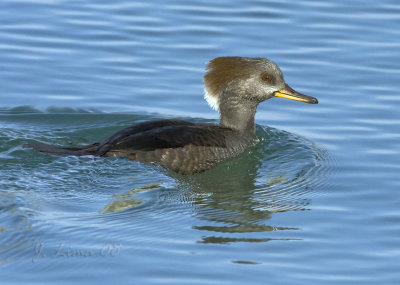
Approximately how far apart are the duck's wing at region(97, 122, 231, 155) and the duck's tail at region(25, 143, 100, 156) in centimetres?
16

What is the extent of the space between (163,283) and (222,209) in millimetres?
2010

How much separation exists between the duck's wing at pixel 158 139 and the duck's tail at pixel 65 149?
16 centimetres

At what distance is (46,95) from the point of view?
12.4m

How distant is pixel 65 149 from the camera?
10328 mm

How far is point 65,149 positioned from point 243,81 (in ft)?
7.86

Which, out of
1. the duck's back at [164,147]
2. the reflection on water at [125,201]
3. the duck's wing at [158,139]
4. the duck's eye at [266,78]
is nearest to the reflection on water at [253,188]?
the reflection on water at [125,201]

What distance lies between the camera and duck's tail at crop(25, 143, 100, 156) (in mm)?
10195

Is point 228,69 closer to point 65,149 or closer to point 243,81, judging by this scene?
point 243,81

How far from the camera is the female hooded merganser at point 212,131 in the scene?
10227 millimetres

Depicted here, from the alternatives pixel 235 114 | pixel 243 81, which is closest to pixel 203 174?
pixel 235 114

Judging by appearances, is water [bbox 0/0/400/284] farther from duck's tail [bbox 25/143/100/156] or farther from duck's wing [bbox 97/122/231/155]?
duck's wing [bbox 97/122/231/155]

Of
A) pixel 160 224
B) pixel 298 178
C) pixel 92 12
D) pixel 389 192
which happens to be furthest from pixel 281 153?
Answer: pixel 92 12

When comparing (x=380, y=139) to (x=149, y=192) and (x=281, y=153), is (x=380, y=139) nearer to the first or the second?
(x=281, y=153)

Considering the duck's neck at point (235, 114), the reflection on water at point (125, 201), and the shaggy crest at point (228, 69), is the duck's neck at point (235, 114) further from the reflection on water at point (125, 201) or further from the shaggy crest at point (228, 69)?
the reflection on water at point (125, 201)
